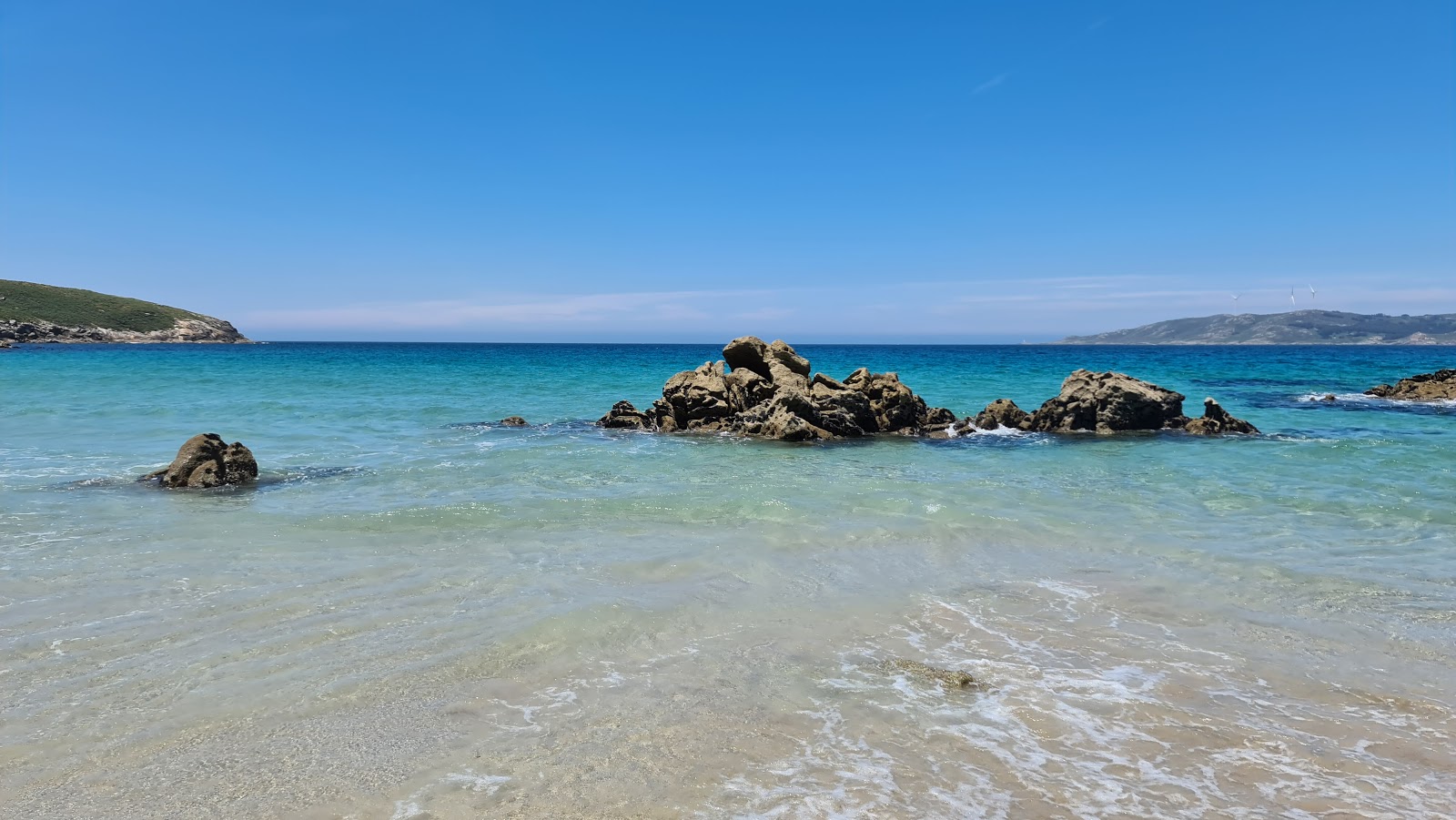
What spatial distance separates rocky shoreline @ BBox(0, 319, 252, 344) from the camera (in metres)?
110

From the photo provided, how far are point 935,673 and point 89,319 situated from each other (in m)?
161

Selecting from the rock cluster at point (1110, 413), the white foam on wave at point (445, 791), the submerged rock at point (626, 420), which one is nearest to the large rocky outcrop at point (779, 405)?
the submerged rock at point (626, 420)

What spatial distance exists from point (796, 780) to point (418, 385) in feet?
143

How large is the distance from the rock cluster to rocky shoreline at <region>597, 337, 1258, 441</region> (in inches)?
1.1

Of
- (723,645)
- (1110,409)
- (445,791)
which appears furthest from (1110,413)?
(445,791)

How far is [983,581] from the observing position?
8938mm

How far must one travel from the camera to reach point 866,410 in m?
24.3

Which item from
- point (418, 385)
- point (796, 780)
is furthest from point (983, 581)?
point (418, 385)

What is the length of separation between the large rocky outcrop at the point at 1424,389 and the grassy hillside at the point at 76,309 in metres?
153

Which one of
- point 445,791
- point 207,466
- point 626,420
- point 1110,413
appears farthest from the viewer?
point 626,420

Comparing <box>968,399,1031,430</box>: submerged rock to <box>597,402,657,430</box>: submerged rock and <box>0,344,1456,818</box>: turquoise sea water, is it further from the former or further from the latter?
<box>597,402,657,430</box>: submerged rock

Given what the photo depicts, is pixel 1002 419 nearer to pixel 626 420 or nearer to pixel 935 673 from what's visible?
pixel 626 420

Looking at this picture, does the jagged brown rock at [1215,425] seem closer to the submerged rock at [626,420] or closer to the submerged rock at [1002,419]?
the submerged rock at [1002,419]

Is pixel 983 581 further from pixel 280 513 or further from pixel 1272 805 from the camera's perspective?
pixel 280 513
